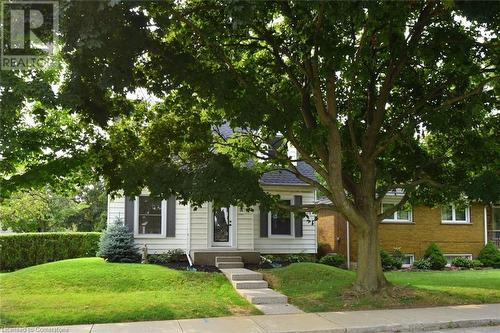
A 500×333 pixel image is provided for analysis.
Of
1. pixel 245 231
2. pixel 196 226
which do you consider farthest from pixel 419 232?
pixel 196 226

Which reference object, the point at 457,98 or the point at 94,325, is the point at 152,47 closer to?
the point at 94,325

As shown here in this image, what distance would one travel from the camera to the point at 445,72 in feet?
44.8

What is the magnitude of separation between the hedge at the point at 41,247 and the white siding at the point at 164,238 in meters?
2.80

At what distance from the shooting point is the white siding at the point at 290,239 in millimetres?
21359

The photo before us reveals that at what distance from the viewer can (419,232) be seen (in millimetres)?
25875

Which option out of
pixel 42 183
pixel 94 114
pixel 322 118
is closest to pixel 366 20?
pixel 322 118

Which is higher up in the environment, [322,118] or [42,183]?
[322,118]

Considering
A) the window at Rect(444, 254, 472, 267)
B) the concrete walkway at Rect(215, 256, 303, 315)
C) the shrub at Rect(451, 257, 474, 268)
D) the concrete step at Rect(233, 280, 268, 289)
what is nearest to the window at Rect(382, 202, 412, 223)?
the window at Rect(444, 254, 472, 267)

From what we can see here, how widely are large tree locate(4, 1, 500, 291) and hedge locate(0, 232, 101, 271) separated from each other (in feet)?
31.1

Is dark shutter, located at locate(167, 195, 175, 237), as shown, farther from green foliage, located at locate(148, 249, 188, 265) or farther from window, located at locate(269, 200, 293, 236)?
window, located at locate(269, 200, 293, 236)

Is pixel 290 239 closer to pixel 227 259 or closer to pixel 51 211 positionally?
pixel 227 259

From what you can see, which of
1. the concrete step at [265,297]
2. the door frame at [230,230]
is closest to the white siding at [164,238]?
the door frame at [230,230]

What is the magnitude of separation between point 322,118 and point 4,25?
24.4ft

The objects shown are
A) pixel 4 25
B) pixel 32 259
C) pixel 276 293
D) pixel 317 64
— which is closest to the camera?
pixel 4 25
